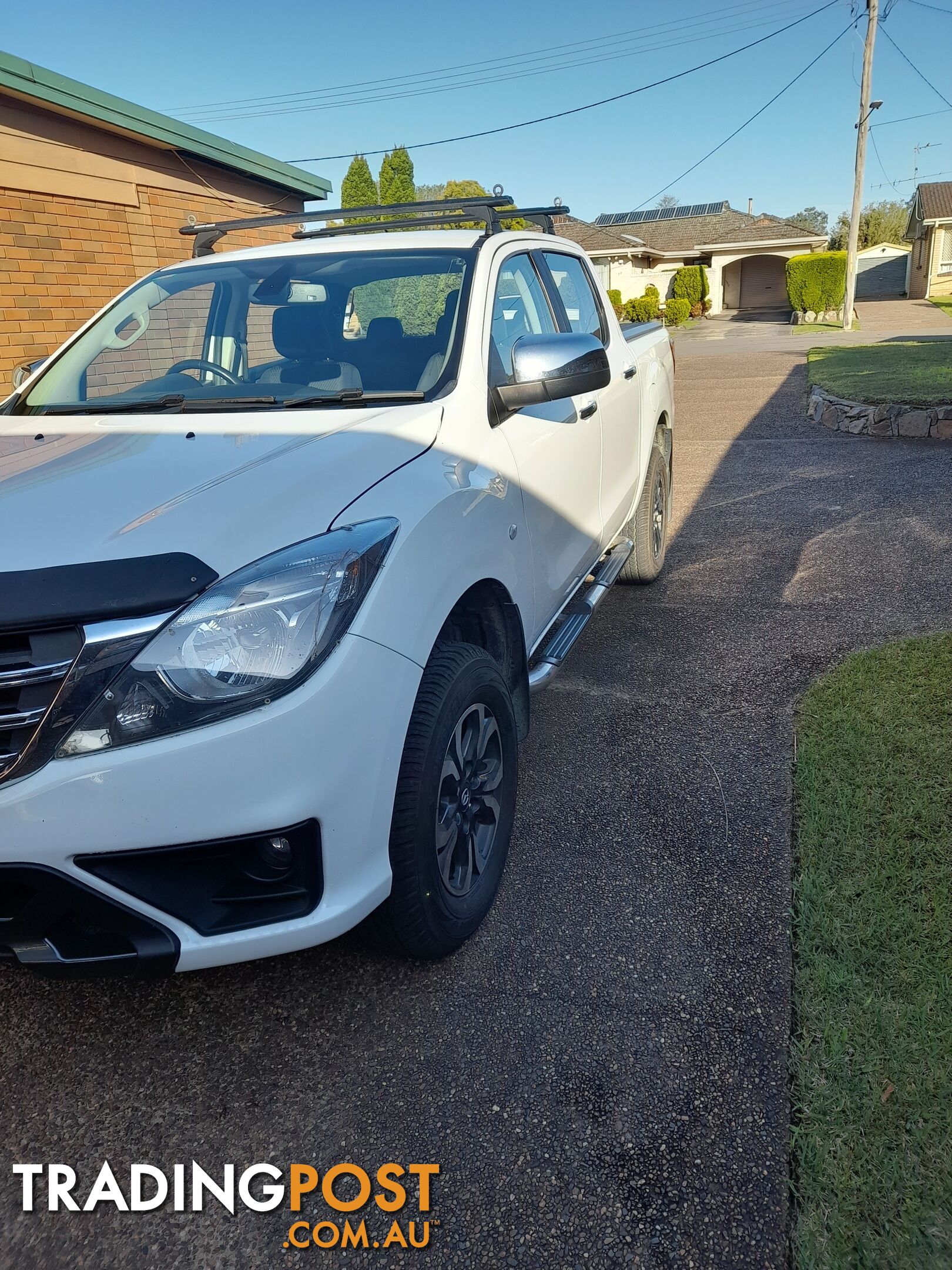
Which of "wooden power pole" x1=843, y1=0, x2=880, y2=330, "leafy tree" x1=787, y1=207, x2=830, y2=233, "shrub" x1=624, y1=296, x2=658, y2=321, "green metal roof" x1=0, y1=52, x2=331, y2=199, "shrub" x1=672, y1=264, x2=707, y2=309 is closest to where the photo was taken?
"green metal roof" x1=0, y1=52, x2=331, y2=199

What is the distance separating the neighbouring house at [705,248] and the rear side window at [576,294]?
3419 cm

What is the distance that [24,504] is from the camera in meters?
2.18

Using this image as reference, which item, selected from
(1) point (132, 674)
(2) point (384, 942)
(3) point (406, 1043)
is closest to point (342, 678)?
(1) point (132, 674)

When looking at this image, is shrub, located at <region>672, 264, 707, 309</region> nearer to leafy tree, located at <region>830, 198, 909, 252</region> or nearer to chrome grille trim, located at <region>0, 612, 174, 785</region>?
leafy tree, located at <region>830, 198, 909, 252</region>

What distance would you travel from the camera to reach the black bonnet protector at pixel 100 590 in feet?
5.87

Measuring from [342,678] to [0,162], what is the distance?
6814 millimetres

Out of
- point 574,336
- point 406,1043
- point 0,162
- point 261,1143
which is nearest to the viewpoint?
point 261,1143

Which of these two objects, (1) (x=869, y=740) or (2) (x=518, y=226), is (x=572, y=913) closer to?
(1) (x=869, y=740)

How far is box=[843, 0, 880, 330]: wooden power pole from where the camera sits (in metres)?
29.1

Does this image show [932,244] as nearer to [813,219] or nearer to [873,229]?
[873,229]

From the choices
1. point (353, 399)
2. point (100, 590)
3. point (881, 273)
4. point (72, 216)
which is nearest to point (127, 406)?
point (353, 399)

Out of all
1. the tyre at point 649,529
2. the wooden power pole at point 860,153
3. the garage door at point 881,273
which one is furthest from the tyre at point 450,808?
the garage door at point 881,273

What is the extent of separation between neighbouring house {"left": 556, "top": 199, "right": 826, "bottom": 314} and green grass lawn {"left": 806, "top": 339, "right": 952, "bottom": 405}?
19.4 metres

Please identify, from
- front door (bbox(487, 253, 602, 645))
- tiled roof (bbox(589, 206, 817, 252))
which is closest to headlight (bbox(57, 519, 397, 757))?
front door (bbox(487, 253, 602, 645))
